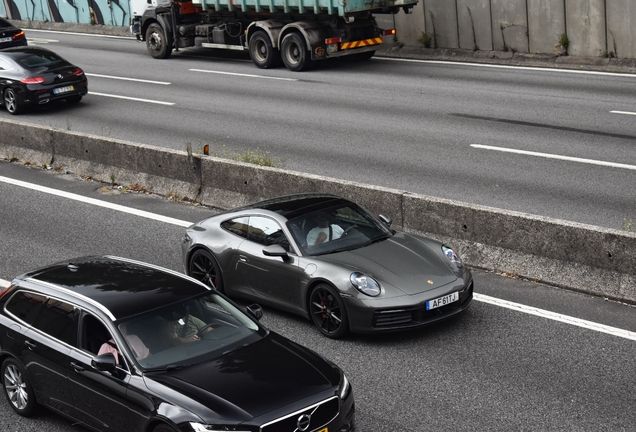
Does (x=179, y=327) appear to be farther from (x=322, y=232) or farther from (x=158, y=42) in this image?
(x=158, y=42)

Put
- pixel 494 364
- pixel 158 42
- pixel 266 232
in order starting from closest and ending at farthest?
pixel 494 364 < pixel 266 232 < pixel 158 42

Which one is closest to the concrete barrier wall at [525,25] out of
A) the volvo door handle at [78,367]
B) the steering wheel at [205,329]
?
the steering wheel at [205,329]

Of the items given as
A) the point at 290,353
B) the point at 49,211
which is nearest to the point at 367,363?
the point at 290,353

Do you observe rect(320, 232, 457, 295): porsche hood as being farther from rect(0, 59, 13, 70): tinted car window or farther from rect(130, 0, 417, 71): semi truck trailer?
rect(130, 0, 417, 71): semi truck trailer

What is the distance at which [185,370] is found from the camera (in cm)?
662

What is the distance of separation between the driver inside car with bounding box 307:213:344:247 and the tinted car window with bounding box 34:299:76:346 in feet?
9.55

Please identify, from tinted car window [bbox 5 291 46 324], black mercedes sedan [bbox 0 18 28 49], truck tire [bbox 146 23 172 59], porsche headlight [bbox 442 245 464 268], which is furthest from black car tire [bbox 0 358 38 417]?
black mercedes sedan [bbox 0 18 28 49]

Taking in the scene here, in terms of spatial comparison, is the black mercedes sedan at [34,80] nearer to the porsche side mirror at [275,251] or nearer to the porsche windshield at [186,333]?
the porsche side mirror at [275,251]

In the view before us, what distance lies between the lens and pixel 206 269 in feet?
34.1

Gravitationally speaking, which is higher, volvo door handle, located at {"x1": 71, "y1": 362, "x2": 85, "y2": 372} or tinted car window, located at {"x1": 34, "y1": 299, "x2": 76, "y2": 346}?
tinted car window, located at {"x1": 34, "y1": 299, "x2": 76, "y2": 346}

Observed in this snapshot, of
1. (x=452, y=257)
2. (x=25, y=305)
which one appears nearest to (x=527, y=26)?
(x=452, y=257)

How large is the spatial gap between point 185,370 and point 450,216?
5098 millimetres

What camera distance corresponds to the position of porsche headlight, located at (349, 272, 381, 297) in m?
8.65

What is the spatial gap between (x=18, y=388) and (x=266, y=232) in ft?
10.4
